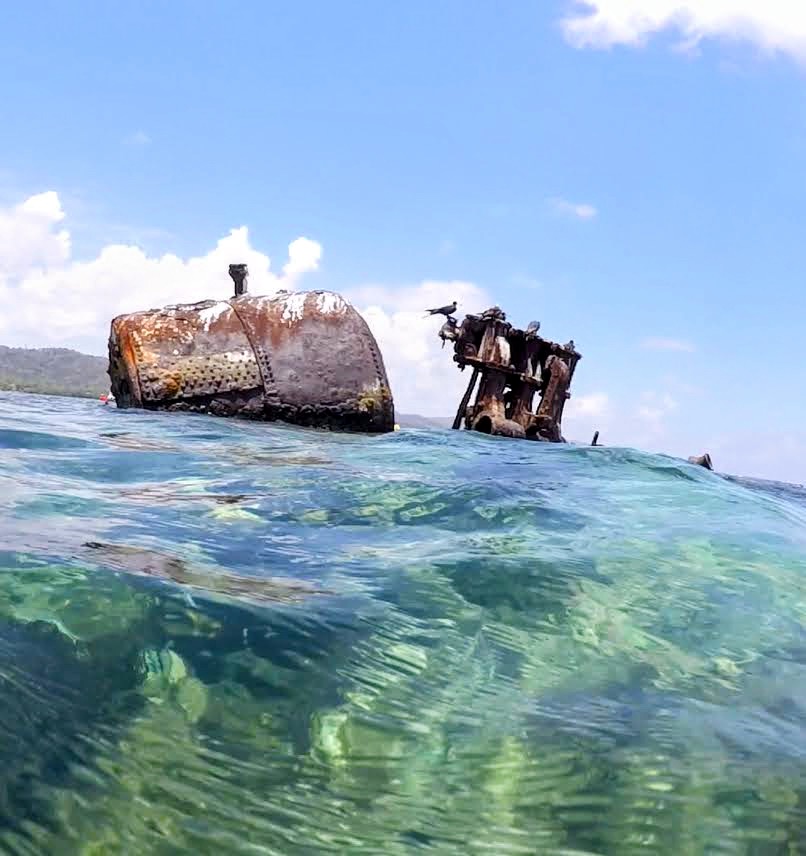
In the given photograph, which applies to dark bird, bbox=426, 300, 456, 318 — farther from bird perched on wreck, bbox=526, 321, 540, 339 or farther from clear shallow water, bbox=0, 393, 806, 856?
clear shallow water, bbox=0, 393, 806, 856

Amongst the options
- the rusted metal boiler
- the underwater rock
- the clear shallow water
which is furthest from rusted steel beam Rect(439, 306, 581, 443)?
the underwater rock

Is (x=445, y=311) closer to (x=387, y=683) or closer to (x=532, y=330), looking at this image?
(x=532, y=330)

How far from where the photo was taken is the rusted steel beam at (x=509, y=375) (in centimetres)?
1328

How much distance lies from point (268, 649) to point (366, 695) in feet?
0.91

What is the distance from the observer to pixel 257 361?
913cm

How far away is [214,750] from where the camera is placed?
1553mm

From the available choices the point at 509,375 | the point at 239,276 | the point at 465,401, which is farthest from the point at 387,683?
the point at 465,401

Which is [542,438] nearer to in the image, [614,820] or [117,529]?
[117,529]

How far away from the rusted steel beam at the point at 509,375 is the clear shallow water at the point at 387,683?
9525mm

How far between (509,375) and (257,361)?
18.4 ft

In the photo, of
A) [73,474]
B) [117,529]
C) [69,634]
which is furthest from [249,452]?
[69,634]

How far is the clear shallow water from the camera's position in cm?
141

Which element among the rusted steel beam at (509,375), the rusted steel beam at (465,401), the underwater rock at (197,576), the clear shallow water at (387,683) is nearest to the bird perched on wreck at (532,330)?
the rusted steel beam at (509,375)

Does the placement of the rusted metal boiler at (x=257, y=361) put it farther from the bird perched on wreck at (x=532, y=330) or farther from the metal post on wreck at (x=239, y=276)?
the bird perched on wreck at (x=532, y=330)
